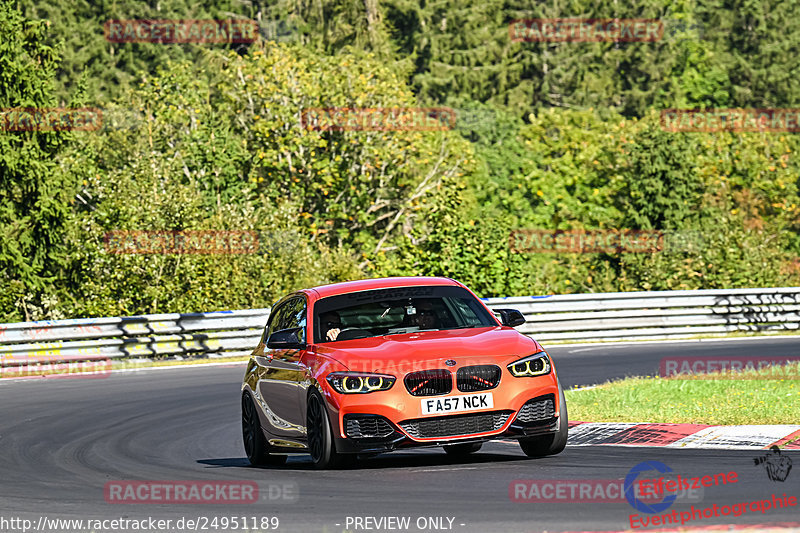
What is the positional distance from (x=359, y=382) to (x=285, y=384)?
52.7 inches

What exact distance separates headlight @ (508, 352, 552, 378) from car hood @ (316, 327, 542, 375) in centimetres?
5

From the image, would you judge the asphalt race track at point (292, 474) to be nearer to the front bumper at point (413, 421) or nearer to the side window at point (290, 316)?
the front bumper at point (413, 421)

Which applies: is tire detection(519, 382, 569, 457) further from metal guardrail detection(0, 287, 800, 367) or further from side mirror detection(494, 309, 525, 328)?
metal guardrail detection(0, 287, 800, 367)

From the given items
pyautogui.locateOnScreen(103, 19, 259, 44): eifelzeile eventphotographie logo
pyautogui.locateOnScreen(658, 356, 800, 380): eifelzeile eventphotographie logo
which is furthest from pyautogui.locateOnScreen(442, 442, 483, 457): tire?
pyautogui.locateOnScreen(103, 19, 259, 44): eifelzeile eventphotographie logo

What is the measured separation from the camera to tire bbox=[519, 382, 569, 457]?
10.3m

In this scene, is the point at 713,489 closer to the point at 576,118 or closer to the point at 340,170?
the point at 340,170

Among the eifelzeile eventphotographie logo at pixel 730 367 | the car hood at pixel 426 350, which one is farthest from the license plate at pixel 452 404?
the eifelzeile eventphotographie logo at pixel 730 367

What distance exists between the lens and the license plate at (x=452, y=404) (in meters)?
9.75

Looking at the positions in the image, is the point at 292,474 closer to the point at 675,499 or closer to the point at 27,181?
the point at 675,499

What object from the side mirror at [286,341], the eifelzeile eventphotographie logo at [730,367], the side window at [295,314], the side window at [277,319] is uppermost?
the side mirror at [286,341]

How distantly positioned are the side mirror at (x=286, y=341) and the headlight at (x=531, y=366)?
1.84 metres

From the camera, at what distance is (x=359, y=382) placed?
986 cm

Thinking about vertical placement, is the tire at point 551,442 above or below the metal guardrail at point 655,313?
above

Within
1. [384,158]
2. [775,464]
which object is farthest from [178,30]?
[775,464]
